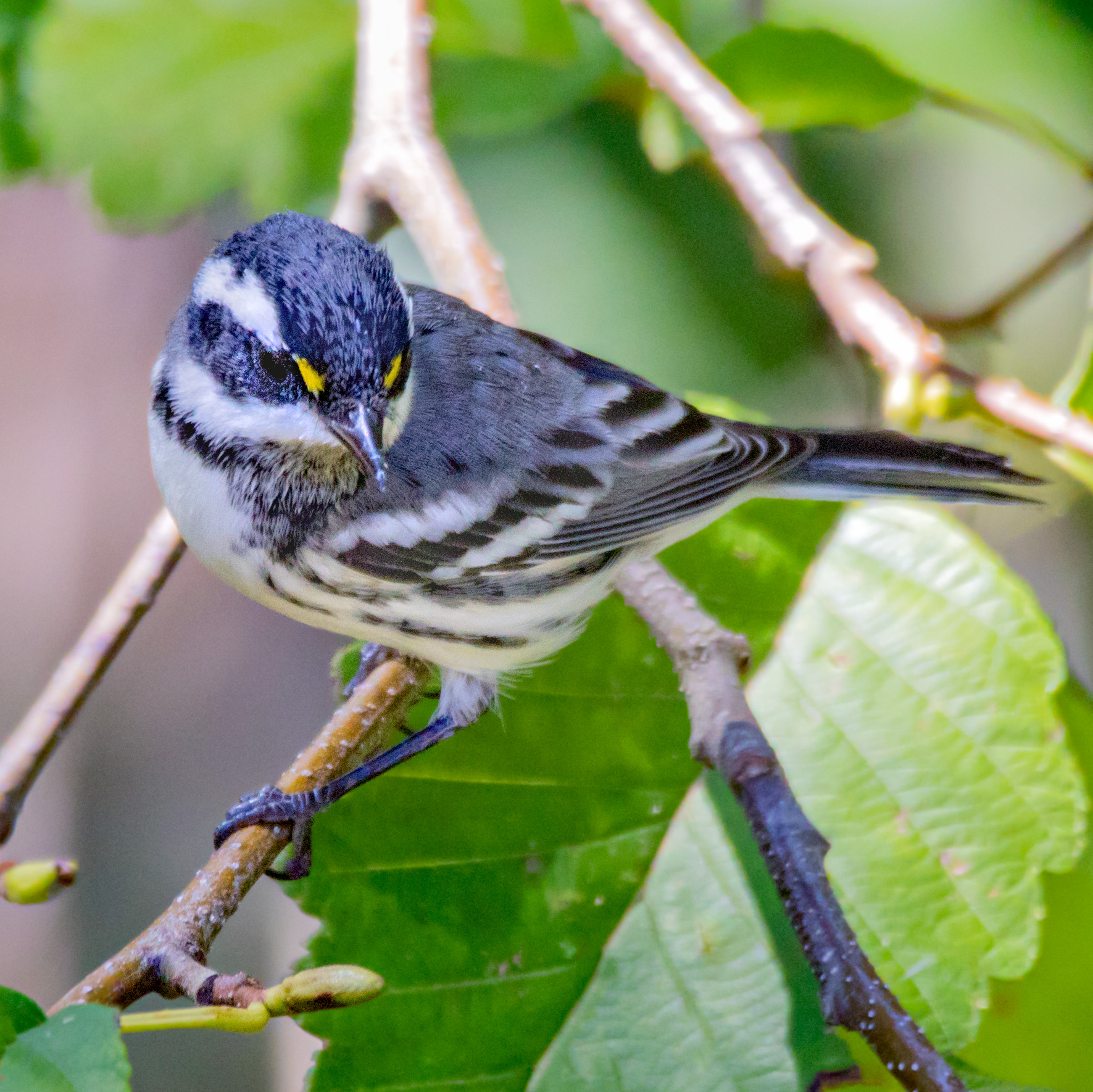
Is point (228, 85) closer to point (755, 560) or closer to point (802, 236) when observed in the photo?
point (802, 236)

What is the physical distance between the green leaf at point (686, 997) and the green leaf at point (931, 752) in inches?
5.1

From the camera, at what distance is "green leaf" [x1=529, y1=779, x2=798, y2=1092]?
4.07 ft

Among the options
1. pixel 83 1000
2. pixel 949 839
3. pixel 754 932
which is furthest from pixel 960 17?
pixel 83 1000

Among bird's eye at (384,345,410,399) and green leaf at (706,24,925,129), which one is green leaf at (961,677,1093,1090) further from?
green leaf at (706,24,925,129)

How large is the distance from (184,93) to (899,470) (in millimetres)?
1360

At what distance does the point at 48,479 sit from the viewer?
10.7ft

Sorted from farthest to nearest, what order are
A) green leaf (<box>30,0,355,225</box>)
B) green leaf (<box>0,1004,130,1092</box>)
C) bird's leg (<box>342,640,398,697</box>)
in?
green leaf (<box>30,0,355,225</box>) → bird's leg (<box>342,640,398,697</box>) → green leaf (<box>0,1004,130,1092</box>)

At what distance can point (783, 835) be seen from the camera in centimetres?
99

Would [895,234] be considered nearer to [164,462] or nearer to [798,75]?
[798,75]

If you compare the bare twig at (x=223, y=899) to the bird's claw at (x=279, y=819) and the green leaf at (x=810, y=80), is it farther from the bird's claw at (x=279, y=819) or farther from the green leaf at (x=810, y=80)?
the green leaf at (x=810, y=80)

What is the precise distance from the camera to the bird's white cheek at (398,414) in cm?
143

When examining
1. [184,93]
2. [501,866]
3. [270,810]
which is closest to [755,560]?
[501,866]

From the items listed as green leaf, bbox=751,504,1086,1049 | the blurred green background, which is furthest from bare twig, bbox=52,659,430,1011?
the blurred green background

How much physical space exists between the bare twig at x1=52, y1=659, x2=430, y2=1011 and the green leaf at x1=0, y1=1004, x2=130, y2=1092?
74 millimetres
